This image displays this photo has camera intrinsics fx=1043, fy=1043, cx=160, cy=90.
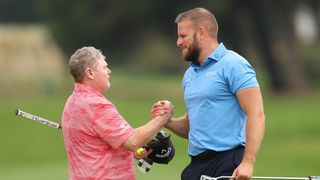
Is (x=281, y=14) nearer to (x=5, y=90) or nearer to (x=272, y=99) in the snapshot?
(x=272, y=99)

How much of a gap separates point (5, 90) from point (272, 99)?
18782mm

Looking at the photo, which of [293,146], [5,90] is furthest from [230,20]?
[293,146]

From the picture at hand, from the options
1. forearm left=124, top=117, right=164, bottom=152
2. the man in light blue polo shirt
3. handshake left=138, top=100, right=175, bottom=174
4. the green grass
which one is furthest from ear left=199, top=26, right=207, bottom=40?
the green grass

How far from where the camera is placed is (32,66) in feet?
258

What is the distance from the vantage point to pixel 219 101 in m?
6.95

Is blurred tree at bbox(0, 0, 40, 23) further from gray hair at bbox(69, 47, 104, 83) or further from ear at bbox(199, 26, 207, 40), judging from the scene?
ear at bbox(199, 26, 207, 40)

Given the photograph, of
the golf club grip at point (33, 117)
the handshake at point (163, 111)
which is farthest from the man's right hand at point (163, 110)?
the golf club grip at point (33, 117)

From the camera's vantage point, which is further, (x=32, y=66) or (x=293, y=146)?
(x=32, y=66)

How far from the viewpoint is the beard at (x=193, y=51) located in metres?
7.09

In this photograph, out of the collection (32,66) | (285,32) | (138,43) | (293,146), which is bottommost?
(293,146)

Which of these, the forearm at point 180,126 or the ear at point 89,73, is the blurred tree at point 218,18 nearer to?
the forearm at point 180,126

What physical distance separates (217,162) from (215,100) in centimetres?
44

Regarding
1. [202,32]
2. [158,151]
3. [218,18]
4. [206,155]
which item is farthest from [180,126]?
[218,18]

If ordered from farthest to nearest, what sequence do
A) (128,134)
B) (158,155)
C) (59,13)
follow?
(59,13)
(158,155)
(128,134)
